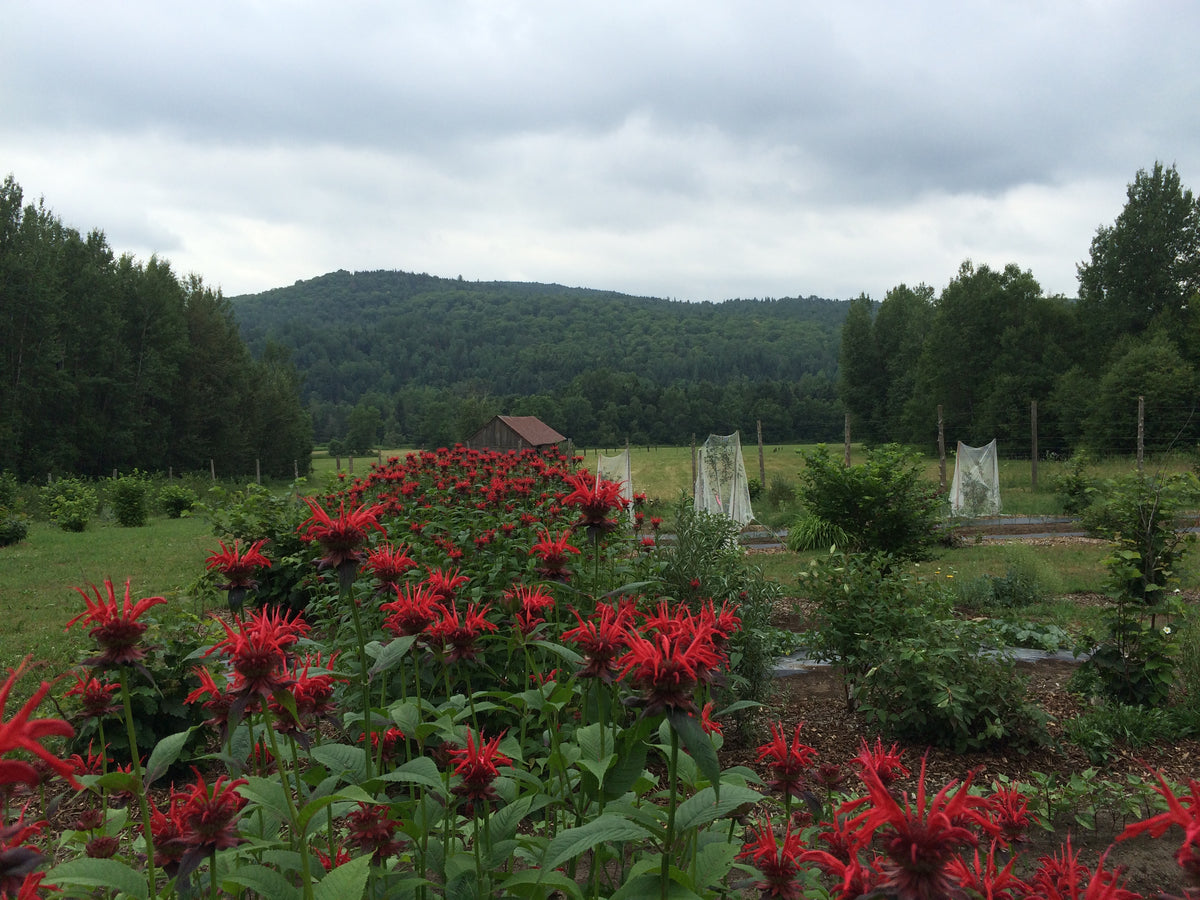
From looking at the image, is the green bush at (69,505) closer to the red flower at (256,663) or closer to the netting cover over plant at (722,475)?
the netting cover over plant at (722,475)

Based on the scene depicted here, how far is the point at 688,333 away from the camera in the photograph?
78.9m

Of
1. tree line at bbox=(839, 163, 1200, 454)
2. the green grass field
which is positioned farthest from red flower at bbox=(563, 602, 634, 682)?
tree line at bbox=(839, 163, 1200, 454)

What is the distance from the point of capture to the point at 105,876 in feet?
4.40

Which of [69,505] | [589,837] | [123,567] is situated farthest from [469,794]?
[69,505]

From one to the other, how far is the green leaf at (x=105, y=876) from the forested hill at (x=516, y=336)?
6187 centimetres

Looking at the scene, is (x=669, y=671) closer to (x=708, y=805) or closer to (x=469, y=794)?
(x=708, y=805)

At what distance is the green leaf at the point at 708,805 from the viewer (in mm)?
1501

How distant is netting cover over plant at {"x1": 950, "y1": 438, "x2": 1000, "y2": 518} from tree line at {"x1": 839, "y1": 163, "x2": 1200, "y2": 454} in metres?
13.0

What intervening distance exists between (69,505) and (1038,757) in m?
17.4

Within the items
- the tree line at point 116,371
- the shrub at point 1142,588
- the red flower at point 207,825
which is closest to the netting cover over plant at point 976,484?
the shrub at point 1142,588

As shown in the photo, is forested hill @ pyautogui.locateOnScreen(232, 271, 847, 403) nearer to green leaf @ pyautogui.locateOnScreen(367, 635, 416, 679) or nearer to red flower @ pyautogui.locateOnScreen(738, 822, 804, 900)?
green leaf @ pyautogui.locateOnScreen(367, 635, 416, 679)

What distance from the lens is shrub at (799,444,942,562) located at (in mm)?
8820

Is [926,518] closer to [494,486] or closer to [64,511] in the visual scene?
[494,486]

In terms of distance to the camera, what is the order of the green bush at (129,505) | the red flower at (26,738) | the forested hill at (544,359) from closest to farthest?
the red flower at (26,738) → the green bush at (129,505) → the forested hill at (544,359)
